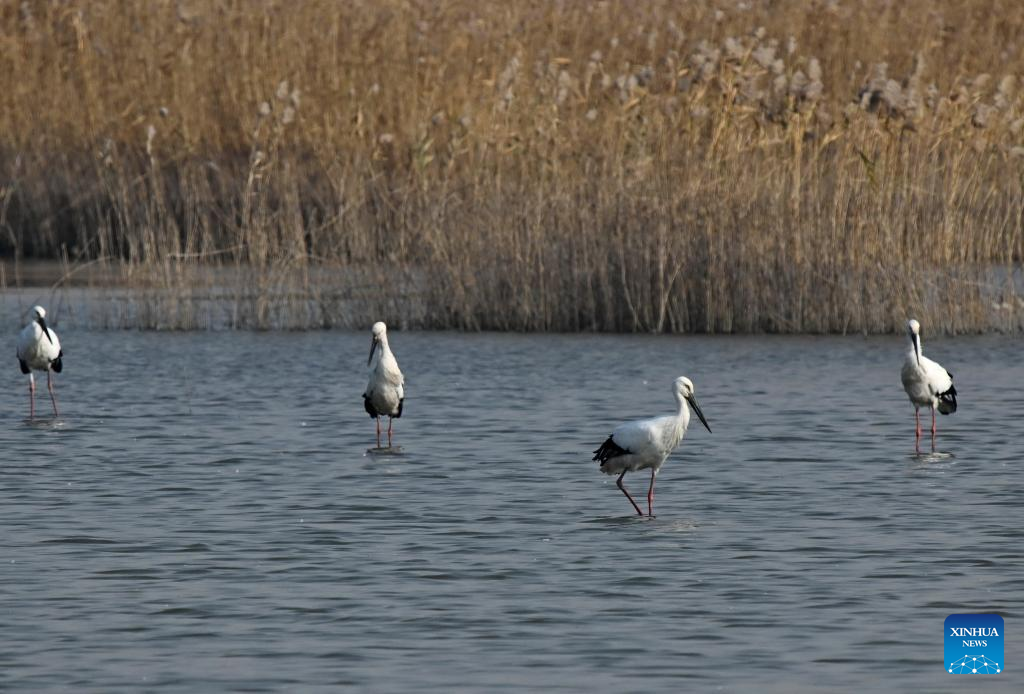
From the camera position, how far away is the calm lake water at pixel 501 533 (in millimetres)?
7316

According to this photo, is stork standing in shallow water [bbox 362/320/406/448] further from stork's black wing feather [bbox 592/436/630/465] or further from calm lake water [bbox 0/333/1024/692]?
stork's black wing feather [bbox 592/436/630/465]

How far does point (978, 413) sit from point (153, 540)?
6942 millimetres

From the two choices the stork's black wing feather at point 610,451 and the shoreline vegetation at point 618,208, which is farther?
the shoreline vegetation at point 618,208

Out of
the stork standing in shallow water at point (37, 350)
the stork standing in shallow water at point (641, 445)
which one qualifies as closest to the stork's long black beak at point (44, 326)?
the stork standing in shallow water at point (37, 350)

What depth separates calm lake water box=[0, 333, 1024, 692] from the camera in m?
7.32

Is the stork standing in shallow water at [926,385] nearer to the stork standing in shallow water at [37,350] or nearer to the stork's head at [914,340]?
the stork's head at [914,340]

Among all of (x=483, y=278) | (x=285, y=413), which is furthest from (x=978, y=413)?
(x=483, y=278)

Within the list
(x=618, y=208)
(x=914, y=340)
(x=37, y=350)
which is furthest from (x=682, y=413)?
(x=618, y=208)

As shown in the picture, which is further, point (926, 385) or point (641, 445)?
point (926, 385)

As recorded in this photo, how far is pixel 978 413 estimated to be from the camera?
1464cm

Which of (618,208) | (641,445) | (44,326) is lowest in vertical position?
(641,445)

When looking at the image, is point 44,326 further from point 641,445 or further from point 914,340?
point 641,445

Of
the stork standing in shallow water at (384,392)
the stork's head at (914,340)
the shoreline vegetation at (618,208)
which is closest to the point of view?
the stork standing in shallow water at (384,392)

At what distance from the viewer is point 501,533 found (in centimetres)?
994
